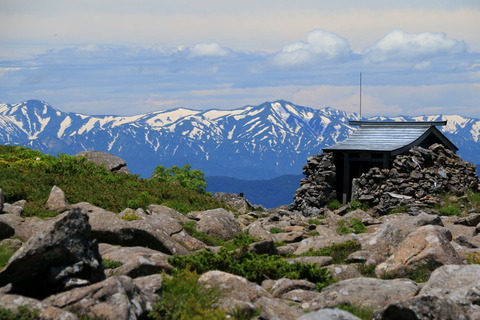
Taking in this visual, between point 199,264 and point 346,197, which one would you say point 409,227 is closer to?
point 199,264

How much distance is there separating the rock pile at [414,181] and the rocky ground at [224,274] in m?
11.5

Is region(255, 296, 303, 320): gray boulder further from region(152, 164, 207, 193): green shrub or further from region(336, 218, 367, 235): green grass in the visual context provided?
region(152, 164, 207, 193): green shrub

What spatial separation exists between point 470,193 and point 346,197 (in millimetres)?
7084

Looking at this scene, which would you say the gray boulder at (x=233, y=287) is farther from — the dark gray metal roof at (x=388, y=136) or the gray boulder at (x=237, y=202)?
the dark gray metal roof at (x=388, y=136)

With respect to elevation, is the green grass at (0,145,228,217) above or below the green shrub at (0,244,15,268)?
below

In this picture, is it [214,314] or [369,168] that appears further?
[369,168]

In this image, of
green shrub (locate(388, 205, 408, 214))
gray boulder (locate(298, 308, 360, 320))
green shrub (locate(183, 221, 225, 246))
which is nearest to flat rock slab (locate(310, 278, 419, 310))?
gray boulder (locate(298, 308, 360, 320))

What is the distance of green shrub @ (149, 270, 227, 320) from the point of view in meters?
11.0

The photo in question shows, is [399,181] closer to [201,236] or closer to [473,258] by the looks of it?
[201,236]

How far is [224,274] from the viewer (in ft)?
45.1

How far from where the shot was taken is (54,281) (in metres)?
11.5

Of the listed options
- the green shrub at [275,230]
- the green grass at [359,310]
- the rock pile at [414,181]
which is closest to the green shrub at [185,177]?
the rock pile at [414,181]

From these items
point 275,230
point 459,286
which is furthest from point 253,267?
point 275,230

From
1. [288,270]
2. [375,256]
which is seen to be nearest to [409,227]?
[375,256]
